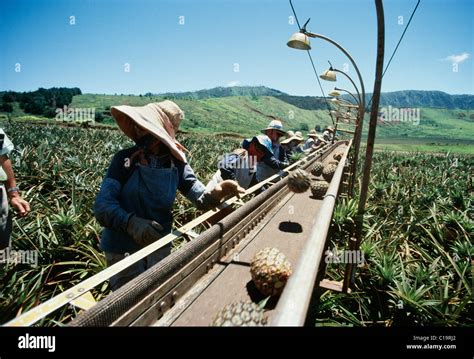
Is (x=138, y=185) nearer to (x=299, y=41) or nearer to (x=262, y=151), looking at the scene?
(x=262, y=151)

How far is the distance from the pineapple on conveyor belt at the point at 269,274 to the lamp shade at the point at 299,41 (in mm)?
5828

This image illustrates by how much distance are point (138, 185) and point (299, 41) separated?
5498 mm

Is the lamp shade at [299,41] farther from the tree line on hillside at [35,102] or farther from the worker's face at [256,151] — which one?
the tree line on hillside at [35,102]

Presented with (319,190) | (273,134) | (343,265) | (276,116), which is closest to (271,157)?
(273,134)

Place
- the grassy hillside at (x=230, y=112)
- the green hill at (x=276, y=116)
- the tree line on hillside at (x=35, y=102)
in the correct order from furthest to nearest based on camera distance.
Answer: the green hill at (x=276, y=116) < the grassy hillside at (x=230, y=112) < the tree line on hillside at (x=35, y=102)

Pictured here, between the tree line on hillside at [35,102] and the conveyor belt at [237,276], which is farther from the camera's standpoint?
the tree line on hillside at [35,102]

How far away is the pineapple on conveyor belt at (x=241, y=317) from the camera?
4.65 ft

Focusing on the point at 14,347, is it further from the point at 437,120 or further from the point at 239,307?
the point at 437,120

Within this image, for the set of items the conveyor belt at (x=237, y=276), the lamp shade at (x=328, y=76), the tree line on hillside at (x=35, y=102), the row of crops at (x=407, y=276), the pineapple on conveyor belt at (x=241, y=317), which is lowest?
the row of crops at (x=407, y=276)

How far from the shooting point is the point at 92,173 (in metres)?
6.62

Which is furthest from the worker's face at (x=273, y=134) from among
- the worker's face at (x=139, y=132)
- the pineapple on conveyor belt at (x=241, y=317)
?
the pineapple on conveyor belt at (x=241, y=317)

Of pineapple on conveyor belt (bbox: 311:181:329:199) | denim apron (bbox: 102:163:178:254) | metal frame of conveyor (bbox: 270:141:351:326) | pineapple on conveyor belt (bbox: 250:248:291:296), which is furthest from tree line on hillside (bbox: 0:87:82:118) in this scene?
metal frame of conveyor (bbox: 270:141:351:326)

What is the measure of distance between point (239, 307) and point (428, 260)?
437 centimetres

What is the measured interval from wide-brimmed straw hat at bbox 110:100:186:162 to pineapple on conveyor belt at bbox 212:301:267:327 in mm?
1493
